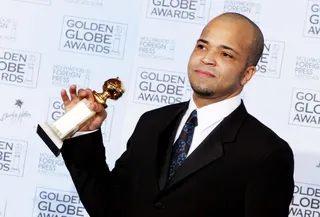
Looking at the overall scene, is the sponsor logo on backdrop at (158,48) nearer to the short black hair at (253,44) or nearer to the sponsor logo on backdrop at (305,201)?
the sponsor logo on backdrop at (305,201)

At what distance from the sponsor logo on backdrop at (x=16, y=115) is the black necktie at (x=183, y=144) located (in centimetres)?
137

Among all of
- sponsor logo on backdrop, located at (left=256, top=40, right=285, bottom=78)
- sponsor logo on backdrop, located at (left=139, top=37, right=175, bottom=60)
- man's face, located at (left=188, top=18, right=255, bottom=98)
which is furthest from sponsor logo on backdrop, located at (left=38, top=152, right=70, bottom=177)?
man's face, located at (left=188, top=18, right=255, bottom=98)

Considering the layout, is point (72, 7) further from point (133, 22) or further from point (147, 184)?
point (147, 184)

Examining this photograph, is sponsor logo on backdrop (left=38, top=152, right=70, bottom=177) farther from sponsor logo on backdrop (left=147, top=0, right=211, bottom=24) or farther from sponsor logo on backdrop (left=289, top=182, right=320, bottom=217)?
sponsor logo on backdrop (left=289, top=182, right=320, bottom=217)

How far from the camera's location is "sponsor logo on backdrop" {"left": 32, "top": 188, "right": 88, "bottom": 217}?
309cm

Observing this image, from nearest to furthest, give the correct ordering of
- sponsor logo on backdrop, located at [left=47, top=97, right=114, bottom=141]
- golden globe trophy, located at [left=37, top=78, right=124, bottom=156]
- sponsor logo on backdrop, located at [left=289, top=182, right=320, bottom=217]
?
→ 1. golden globe trophy, located at [left=37, top=78, right=124, bottom=156]
2. sponsor logo on backdrop, located at [left=289, top=182, right=320, bottom=217]
3. sponsor logo on backdrop, located at [left=47, top=97, right=114, bottom=141]

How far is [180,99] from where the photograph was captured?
120 inches

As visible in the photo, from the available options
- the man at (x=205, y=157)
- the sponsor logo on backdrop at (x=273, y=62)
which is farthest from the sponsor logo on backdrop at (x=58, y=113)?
the man at (x=205, y=157)

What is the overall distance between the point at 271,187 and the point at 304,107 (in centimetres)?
125

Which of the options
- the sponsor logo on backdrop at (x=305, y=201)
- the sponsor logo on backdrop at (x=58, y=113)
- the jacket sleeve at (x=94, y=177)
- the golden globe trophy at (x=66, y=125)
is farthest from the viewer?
the sponsor logo on backdrop at (x=58, y=113)

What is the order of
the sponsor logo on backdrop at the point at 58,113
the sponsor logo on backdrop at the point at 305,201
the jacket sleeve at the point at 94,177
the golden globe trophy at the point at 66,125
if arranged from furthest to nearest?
the sponsor logo on backdrop at the point at 58,113 → the sponsor logo on backdrop at the point at 305,201 → the jacket sleeve at the point at 94,177 → the golden globe trophy at the point at 66,125

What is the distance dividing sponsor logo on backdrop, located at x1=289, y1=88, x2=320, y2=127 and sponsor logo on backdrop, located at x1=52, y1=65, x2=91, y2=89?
95 centimetres

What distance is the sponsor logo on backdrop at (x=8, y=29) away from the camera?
3105 millimetres

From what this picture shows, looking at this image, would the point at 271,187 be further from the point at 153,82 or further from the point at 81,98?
the point at 153,82
